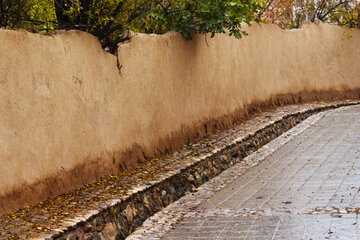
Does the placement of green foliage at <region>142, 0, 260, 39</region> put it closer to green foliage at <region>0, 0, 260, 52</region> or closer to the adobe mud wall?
green foliage at <region>0, 0, 260, 52</region>

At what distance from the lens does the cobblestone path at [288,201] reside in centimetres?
529

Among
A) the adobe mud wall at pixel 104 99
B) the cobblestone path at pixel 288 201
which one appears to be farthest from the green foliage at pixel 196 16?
the cobblestone path at pixel 288 201

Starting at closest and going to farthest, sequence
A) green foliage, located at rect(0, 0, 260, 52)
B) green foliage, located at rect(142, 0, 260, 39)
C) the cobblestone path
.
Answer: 1. the cobblestone path
2. green foliage, located at rect(0, 0, 260, 52)
3. green foliage, located at rect(142, 0, 260, 39)

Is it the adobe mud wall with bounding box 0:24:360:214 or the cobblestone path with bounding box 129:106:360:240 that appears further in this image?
the adobe mud wall with bounding box 0:24:360:214

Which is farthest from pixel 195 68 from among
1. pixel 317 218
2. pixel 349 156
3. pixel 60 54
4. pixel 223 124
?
pixel 317 218

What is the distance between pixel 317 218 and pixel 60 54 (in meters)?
3.09

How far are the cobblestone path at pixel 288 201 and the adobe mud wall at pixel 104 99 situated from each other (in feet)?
3.65

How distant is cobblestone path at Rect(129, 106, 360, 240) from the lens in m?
5.29

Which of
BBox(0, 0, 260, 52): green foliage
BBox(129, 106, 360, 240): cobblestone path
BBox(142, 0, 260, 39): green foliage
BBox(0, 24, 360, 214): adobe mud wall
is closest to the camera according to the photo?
BBox(129, 106, 360, 240): cobblestone path

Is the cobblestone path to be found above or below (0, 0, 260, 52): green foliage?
below

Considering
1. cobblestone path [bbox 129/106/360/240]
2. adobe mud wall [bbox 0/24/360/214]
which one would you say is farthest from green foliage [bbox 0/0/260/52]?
cobblestone path [bbox 129/106/360/240]

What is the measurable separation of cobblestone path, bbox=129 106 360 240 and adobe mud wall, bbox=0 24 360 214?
111 centimetres

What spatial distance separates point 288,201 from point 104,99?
2464 millimetres

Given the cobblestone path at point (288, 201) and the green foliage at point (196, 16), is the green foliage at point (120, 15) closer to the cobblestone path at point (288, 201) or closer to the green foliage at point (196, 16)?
the green foliage at point (196, 16)
